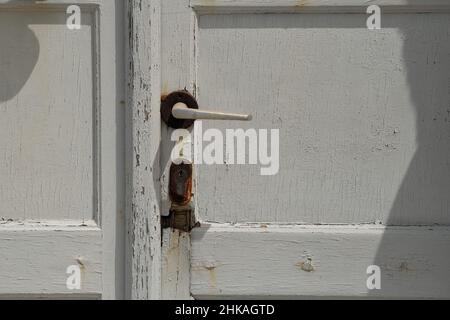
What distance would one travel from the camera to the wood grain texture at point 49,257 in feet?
5.93

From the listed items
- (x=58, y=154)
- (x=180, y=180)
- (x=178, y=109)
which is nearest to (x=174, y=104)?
(x=178, y=109)

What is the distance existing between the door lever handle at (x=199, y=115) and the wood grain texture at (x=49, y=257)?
28 cm

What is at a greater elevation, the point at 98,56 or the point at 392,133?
the point at 98,56

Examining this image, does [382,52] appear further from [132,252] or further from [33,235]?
[33,235]

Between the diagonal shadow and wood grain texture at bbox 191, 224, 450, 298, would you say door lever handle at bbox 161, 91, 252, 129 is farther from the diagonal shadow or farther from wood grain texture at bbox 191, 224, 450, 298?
the diagonal shadow

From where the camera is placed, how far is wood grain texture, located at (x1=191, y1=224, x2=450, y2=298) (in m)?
1.80

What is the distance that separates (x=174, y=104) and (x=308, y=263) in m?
0.41

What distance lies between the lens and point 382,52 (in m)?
1.80

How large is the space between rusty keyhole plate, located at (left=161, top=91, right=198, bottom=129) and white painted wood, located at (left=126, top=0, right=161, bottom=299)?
0.01 meters

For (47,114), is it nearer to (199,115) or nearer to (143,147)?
(143,147)

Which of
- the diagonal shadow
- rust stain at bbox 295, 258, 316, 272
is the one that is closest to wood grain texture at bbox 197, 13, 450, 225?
the diagonal shadow

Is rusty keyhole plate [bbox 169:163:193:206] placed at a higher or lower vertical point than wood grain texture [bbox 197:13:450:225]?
lower
